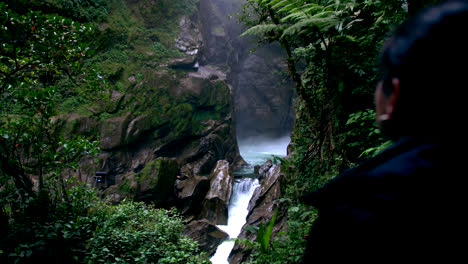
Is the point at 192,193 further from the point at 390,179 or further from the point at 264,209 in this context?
the point at 390,179

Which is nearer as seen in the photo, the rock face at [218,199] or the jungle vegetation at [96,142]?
the jungle vegetation at [96,142]

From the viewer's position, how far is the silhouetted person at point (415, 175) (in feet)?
1.52

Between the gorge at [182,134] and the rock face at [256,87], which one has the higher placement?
the rock face at [256,87]

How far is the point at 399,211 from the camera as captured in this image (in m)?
0.49

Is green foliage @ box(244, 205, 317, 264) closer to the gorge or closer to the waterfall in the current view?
the gorge

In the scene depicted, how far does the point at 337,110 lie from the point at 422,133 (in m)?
4.04

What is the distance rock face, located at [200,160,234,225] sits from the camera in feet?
33.6

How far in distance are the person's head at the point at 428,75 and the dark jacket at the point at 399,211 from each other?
50mm

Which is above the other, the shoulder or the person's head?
the person's head

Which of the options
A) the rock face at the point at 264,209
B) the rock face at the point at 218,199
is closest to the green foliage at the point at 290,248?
the rock face at the point at 264,209

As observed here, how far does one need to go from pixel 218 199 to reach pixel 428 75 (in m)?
10.4

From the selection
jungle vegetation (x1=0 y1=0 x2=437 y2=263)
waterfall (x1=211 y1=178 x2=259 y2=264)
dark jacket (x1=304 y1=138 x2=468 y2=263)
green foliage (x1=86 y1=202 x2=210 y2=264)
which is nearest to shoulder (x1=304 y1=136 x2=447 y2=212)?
dark jacket (x1=304 y1=138 x2=468 y2=263)

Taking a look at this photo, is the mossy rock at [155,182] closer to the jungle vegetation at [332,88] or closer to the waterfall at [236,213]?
the waterfall at [236,213]

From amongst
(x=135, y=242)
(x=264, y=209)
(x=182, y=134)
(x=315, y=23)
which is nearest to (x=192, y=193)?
(x=264, y=209)
